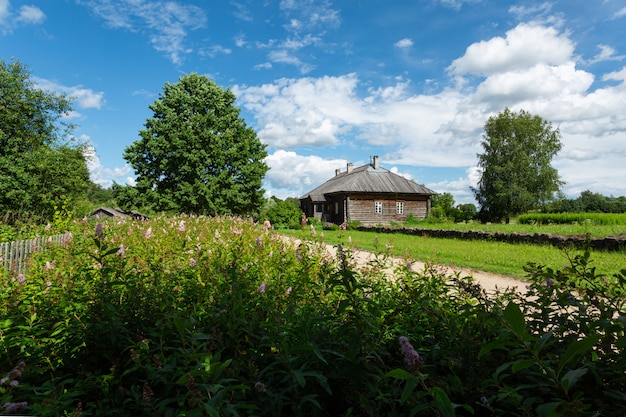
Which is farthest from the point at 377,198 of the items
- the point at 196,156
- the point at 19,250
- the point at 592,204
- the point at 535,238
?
the point at 592,204

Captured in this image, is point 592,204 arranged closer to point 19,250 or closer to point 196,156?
point 196,156

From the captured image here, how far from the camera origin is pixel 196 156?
25.8 metres

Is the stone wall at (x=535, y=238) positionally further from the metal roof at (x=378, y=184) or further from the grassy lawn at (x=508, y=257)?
the metal roof at (x=378, y=184)

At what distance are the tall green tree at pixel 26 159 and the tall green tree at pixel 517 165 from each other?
40881 mm

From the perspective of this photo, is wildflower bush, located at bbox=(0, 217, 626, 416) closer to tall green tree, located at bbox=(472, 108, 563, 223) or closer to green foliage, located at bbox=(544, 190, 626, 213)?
tall green tree, located at bbox=(472, 108, 563, 223)

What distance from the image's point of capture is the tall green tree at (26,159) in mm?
20225

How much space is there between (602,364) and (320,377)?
123cm

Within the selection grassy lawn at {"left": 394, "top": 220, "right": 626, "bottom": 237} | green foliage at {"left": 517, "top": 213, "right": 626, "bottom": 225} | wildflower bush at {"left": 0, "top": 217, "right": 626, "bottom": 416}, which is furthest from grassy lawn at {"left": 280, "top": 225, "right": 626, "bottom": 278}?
green foliage at {"left": 517, "top": 213, "right": 626, "bottom": 225}

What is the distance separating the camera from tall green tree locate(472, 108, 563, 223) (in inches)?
1652

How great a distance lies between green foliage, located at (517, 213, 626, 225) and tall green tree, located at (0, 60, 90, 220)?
33.4 meters

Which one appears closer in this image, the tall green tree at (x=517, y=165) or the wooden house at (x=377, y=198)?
the wooden house at (x=377, y=198)

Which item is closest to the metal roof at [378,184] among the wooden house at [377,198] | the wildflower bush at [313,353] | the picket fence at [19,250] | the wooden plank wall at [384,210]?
the wooden house at [377,198]

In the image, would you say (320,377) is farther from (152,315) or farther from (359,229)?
(359,229)

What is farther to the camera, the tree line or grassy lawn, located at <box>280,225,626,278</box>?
the tree line
